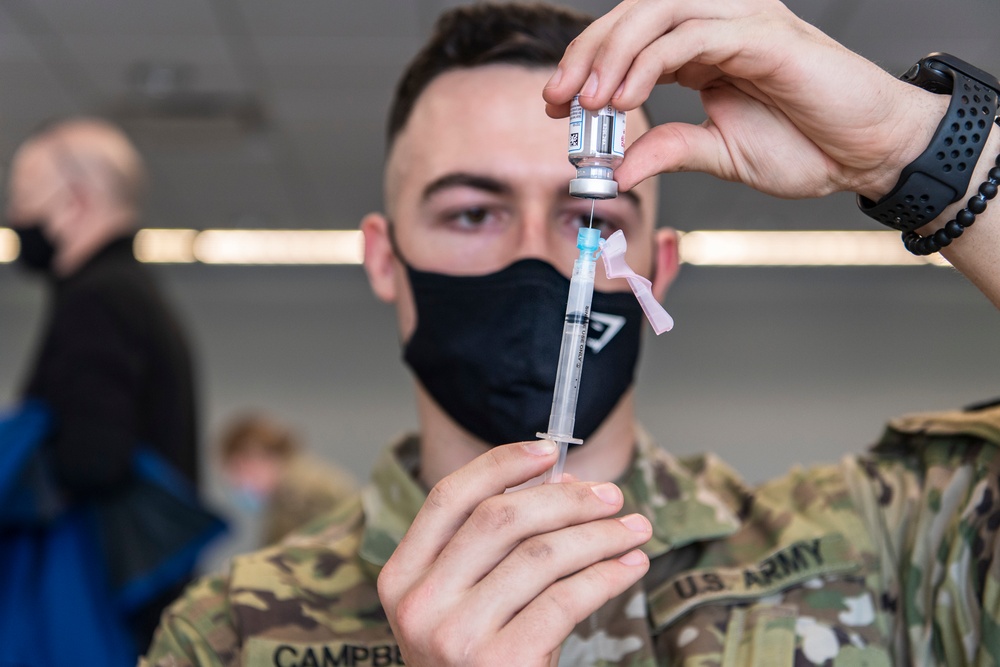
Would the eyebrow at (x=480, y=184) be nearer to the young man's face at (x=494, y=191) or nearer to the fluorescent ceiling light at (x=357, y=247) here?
the young man's face at (x=494, y=191)

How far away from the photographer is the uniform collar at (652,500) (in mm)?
1158

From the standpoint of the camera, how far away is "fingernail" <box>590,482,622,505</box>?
744 mm

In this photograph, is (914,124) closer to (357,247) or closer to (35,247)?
(35,247)

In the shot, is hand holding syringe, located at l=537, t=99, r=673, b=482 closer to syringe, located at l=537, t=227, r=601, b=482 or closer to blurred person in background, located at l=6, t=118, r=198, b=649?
syringe, located at l=537, t=227, r=601, b=482

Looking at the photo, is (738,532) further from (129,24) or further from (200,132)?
(200,132)

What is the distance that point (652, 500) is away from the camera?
120 cm

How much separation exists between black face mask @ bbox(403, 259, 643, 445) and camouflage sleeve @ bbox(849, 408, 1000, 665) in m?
0.35

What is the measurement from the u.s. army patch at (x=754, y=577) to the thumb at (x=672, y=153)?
0.47 m

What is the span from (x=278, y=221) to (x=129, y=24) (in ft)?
8.66

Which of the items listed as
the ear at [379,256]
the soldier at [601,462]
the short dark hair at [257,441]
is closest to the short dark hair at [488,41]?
the soldier at [601,462]

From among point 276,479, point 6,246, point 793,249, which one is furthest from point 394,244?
point 6,246

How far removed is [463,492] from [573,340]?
0.18 m

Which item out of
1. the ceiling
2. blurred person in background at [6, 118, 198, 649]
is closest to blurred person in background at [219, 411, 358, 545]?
the ceiling

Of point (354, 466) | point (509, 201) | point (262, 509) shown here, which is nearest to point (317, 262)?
point (354, 466)
